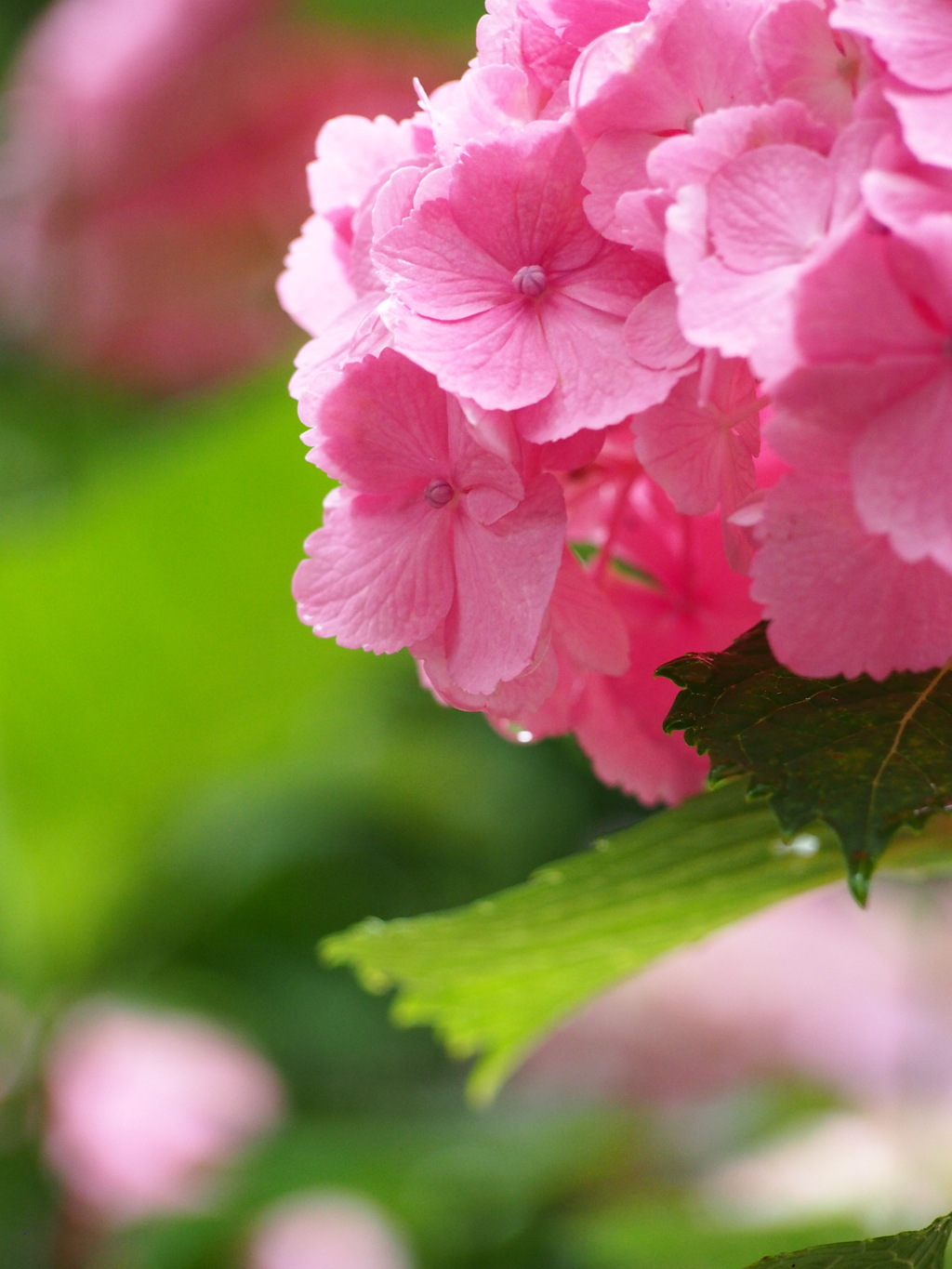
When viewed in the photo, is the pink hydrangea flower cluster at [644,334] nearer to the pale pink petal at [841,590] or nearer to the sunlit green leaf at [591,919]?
the pale pink petal at [841,590]

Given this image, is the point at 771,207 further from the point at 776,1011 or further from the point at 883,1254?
the point at 776,1011

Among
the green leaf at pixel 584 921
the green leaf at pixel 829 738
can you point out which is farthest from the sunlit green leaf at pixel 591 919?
the green leaf at pixel 829 738

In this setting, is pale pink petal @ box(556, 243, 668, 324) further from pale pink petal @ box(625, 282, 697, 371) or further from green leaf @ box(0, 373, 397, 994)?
green leaf @ box(0, 373, 397, 994)

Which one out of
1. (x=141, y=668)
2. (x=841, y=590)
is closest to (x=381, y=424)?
(x=841, y=590)

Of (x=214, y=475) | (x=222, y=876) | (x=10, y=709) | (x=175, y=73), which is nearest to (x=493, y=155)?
(x=214, y=475)

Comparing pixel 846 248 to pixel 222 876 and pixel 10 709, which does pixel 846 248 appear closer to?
pixel 10 709
